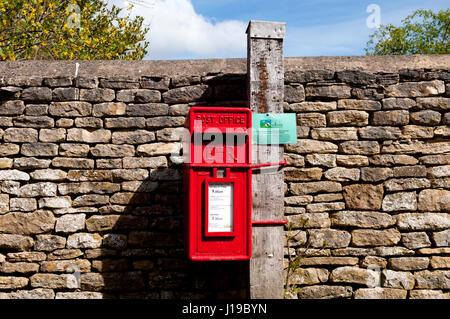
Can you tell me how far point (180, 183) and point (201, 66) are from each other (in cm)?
112

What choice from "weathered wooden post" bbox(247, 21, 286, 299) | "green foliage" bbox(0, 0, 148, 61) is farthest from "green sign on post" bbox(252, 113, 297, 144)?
"green foliage" bbox(0, 0, 148, 61)

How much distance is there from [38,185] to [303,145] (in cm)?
242

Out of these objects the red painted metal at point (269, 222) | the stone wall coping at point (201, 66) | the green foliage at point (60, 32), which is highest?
the green foliage at point (60, 32)

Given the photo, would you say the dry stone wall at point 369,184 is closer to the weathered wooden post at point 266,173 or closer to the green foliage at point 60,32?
the weathered wooden post at point 266,173

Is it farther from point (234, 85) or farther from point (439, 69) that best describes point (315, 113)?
point (439, 69)

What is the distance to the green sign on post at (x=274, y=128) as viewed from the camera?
3328 mm

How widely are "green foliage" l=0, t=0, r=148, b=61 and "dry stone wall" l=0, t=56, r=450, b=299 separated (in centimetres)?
314

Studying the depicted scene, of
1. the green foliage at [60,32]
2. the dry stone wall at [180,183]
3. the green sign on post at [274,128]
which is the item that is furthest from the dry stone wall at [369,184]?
the green foliage at [60,32]

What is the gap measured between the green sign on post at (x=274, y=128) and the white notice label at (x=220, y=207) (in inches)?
22.5

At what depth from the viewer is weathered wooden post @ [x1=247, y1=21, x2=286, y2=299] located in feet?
10.9

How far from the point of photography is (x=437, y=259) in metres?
3.66

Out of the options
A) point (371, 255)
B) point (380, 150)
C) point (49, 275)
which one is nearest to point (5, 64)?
point (49, 275)
